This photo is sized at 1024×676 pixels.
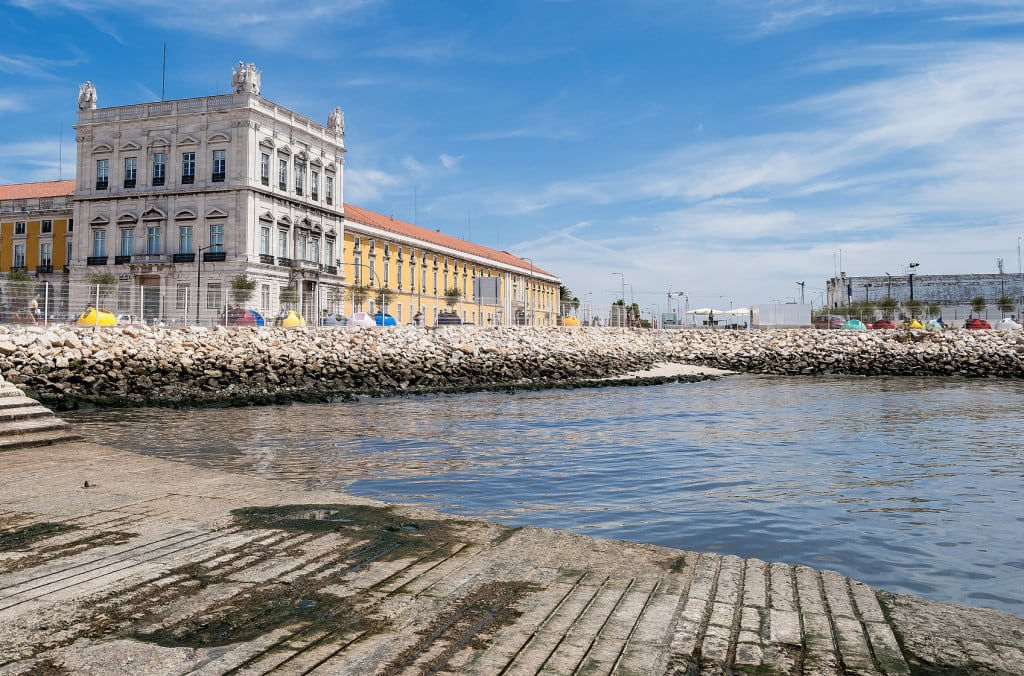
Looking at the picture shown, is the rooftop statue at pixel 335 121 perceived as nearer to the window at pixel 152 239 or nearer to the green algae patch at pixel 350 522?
the window at pixel 152 239

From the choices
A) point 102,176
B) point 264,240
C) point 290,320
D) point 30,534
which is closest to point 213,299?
point 290,320

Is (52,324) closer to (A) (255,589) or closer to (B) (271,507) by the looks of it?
(B) (271,507)

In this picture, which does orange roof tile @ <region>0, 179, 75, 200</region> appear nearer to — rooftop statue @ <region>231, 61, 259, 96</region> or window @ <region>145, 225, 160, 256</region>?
window @ <region>145, 225, 160, 256</region>

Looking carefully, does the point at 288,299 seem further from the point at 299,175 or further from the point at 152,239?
the point at 299,175

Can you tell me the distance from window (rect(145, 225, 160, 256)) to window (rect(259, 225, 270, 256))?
787 cm

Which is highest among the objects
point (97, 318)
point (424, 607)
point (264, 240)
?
point (264, 240)

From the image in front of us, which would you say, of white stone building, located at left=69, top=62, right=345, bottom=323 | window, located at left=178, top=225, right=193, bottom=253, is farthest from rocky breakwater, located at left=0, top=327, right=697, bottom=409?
window, located at left=178, top=225, right=193, bottom=253

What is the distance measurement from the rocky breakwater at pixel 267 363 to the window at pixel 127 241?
3177cm

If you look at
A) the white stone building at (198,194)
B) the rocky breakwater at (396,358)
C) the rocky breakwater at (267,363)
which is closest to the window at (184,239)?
the white stone building at (198,194)

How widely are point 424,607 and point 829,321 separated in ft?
205

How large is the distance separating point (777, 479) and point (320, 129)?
58.7 meters

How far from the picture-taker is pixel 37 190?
71.1 meters

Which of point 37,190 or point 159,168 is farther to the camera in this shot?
point 37,190

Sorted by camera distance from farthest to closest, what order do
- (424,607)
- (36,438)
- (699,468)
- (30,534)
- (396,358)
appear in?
(396,358) → (699,468) → (36,438) → (30,534) → (424,607)
